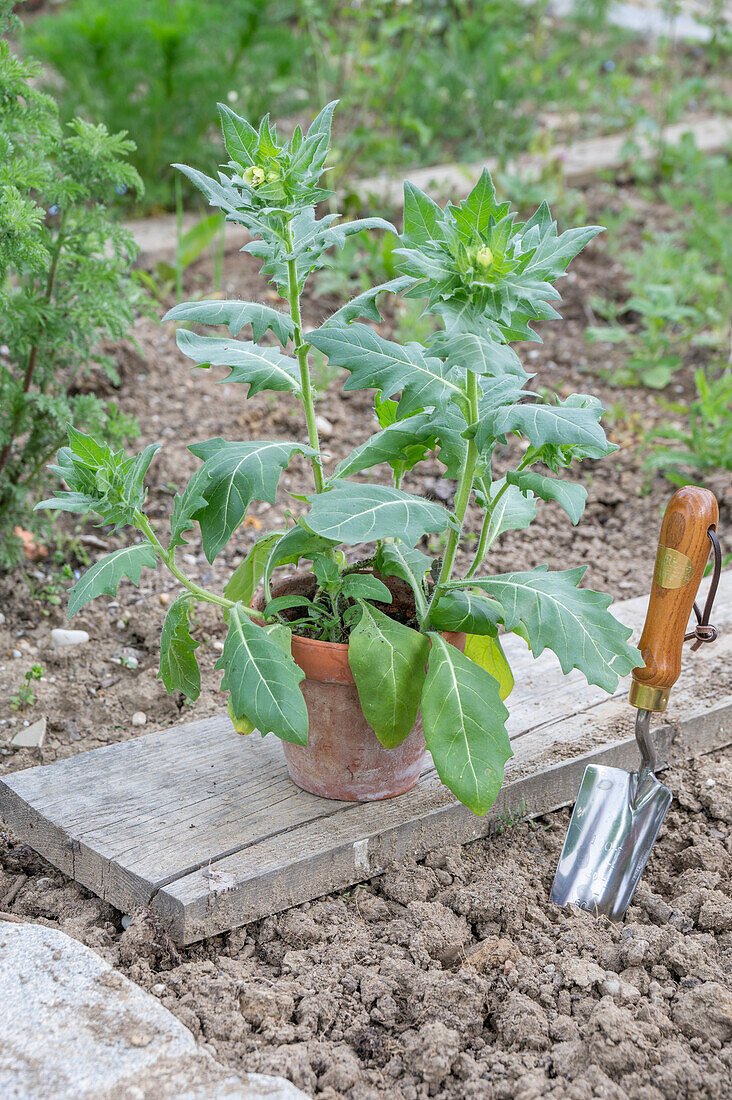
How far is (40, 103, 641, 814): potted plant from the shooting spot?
5.22 feet

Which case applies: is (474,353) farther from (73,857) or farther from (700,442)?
(700,442)

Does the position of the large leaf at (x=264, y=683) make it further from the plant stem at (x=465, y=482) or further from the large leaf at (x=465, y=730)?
the plant stem at (x=465, y=482)

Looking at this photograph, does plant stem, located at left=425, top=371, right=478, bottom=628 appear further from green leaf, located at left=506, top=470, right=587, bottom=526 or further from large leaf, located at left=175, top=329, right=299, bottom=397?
large leaf, located at left=175, top=329, right=299, bottom=397

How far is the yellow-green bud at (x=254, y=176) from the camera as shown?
1566 millimetres

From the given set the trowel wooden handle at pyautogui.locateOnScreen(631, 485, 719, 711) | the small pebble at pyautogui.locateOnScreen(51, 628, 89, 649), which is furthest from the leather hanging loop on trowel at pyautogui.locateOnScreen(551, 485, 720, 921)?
the small pebble at pyautogui.locateOnScreen(51, 628, 89, 649)

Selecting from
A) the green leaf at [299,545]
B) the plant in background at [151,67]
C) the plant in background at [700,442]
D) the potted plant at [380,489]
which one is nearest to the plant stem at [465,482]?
the potted plant at [380,489]

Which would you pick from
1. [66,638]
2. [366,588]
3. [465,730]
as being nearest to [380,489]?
[366,588]

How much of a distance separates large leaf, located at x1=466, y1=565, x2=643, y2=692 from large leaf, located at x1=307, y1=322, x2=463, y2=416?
0.35m

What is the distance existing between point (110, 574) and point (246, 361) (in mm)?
435

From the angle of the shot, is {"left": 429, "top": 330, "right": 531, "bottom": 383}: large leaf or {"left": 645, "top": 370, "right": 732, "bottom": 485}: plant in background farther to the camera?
{"left": 645, "top": 370, "right": 732, "bottom": 485}: plant in background

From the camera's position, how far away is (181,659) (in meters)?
1.85

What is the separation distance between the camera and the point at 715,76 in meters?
7.70

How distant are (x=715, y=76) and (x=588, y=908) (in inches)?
296

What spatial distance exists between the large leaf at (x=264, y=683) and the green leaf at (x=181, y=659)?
0.51ft
